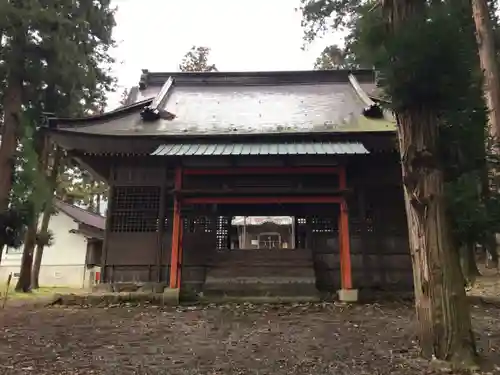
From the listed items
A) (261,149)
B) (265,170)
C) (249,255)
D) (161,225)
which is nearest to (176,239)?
(161,225)

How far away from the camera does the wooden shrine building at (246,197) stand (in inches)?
348

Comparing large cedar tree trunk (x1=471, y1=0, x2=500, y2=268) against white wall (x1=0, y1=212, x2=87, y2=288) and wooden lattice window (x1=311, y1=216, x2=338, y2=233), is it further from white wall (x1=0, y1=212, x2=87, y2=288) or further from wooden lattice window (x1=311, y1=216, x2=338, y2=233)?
white wall (x1=0, y1=212, x2=87, y2=288)

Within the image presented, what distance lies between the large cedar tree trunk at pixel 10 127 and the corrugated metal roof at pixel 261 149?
490cm

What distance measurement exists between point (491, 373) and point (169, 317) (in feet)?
15.7

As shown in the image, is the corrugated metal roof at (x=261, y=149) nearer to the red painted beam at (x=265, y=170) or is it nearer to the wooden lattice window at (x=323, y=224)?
the red painted beam at (x=265, y=170)

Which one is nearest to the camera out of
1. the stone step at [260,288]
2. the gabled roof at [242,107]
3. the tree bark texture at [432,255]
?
the tree bark texture at [432,255]

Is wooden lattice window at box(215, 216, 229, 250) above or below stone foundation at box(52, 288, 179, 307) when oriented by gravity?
above

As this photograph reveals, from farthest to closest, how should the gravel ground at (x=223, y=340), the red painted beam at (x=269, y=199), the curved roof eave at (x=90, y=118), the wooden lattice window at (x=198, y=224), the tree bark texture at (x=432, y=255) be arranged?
1. the wooden lattice window at (x=198, y=224)
2. the curved roof eave at (x=90, y=118)
3. the red painted beam at (x=269, y=199)
4. the gravel ground at (x=223, y=340)
5. the tree bark texture at (x=432, y=255)

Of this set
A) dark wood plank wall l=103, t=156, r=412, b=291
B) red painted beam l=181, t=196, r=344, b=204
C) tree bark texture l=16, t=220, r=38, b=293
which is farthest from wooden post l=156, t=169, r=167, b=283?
tree bark texture l=16, t=220, r=38, b=293

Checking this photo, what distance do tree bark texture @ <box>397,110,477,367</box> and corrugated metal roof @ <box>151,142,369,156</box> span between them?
3.79 meters

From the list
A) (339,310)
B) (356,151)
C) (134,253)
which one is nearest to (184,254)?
(134,253)

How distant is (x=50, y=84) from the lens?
492 inches

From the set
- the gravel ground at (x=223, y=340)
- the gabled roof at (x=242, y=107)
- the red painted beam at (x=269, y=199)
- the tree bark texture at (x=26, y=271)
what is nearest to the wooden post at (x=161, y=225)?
the red painted beam at (x=269, y=199)

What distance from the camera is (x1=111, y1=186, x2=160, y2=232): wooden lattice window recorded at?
32.1 feet
